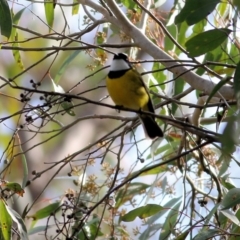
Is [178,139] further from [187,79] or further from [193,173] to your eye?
[187,79]

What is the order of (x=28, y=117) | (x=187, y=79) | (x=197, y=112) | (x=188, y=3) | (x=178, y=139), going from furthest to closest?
(x=178, y=139) < (x=197, y=112) < (x=187, y=79) < (x=28, y=117) < (x=188, y=3)

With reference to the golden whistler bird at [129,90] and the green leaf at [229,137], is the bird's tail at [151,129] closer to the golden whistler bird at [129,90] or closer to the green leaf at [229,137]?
the golden whistler bird at [129,90]

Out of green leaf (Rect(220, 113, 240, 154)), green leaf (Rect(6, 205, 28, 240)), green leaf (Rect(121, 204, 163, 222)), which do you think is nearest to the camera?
green leaf (Rect(220, 113, 240, 154))

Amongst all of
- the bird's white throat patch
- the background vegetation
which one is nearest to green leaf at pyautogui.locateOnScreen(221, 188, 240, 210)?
the background vegetation

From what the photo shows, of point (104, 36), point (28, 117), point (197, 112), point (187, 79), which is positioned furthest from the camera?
→ point (104, 36)

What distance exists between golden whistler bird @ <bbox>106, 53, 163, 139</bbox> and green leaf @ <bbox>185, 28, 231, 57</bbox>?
29.5 inches

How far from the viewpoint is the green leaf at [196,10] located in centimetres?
155

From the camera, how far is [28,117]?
1785 millimetres

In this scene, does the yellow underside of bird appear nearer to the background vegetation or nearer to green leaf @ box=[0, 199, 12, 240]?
the background vegetation

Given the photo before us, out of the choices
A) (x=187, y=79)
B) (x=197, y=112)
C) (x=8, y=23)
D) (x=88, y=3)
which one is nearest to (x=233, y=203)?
(x=187, y=79)

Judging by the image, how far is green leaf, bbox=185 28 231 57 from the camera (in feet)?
5.53

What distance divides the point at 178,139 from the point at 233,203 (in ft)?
3.51

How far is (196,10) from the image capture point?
157 cm

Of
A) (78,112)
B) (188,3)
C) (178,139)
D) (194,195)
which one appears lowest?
(194,195)
